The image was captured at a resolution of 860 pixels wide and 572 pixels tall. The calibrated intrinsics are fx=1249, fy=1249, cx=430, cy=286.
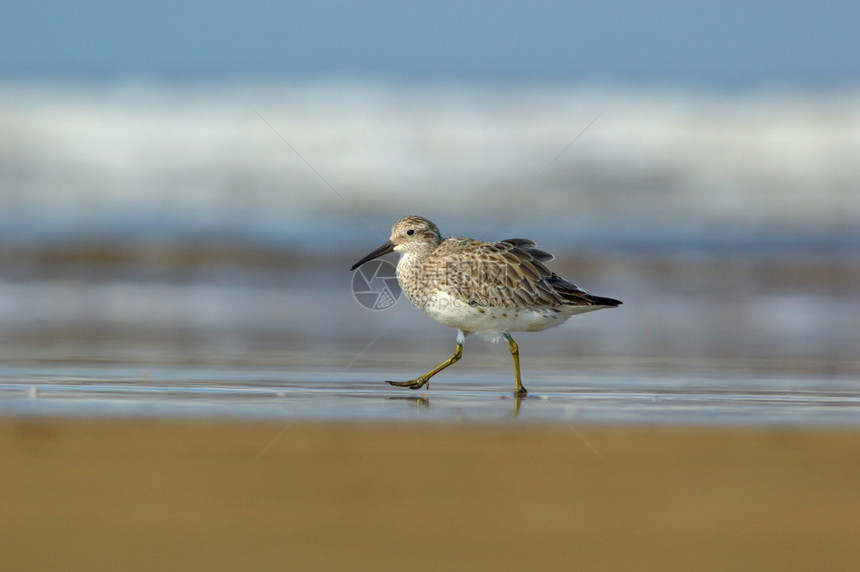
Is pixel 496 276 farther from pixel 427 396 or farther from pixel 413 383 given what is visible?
pixel 427 396

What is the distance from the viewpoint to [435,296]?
648 cm

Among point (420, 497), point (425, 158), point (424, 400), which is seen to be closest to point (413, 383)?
point (424, 400)

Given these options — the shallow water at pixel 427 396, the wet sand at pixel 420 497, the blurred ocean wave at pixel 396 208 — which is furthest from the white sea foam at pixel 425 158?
the wet sand at pixel 420 497

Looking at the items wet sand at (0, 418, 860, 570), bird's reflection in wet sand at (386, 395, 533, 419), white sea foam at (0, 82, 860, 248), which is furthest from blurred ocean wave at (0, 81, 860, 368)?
wet sand at (0, 418, 860, 570)

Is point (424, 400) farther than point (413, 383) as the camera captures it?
No

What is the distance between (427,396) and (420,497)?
2.22 m

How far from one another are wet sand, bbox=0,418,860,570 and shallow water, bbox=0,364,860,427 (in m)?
0.30

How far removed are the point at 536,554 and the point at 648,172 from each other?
699 inches

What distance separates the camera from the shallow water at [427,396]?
5148mm

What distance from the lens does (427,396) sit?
19.4ft

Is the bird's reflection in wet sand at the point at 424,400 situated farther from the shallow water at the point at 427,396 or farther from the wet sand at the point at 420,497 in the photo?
the wet sand at the point at 420,497

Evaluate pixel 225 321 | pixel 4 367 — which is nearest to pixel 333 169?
pixel 225 321

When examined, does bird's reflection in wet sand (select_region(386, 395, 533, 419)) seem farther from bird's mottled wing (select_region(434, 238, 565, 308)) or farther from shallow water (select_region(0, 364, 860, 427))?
bird's mottled wing (select_region(434, 238, 565, 308))

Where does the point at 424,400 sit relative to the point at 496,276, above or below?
below
